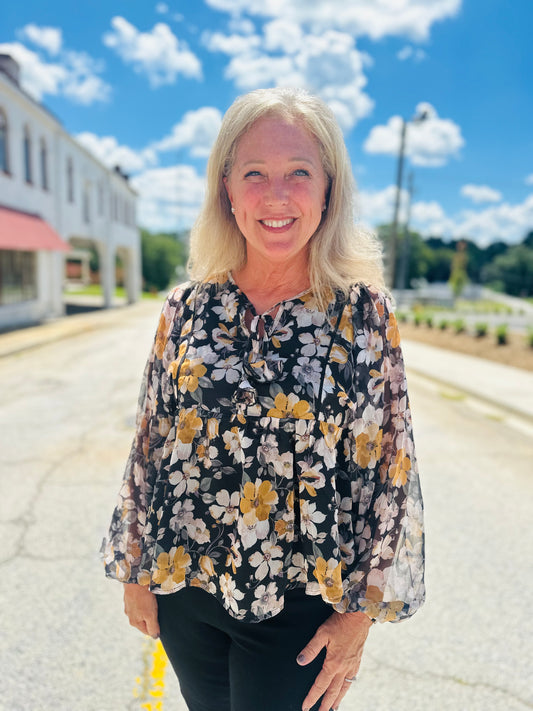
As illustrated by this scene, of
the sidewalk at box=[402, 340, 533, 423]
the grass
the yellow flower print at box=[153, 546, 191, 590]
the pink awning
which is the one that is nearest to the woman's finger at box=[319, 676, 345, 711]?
the yellow flower print at box=[153, 546, 191, 590]

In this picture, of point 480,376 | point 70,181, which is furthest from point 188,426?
point 70,181

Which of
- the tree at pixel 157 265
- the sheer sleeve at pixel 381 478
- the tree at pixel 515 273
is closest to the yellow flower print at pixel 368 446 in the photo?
the sheer sleeve at pixel 381 478

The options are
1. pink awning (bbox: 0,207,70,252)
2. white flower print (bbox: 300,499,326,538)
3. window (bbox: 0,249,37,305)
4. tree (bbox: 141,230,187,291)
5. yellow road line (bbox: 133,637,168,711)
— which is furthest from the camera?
tree (bbox: 141,230,187,291)

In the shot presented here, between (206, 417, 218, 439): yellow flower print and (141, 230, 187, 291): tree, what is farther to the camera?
(141, 230, 187, 291): tree

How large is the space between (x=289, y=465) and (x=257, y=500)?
0.12 metres

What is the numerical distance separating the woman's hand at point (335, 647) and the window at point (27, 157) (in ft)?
61.8

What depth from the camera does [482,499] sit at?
4270 millimetres

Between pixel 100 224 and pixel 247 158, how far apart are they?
2714cm

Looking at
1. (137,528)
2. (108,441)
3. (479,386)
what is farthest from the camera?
(479,386)

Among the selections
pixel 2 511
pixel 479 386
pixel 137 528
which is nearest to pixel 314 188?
pixel 137 528

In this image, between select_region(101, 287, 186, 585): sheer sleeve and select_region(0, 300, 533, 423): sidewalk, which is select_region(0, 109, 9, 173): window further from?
select_region(101, 287, 186, 585): sheer sleeve

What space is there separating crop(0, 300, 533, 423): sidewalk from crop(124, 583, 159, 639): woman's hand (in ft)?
21.4

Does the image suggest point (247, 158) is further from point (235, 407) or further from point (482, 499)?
point (482, 499)

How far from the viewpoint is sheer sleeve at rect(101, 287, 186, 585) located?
1.46 metres
